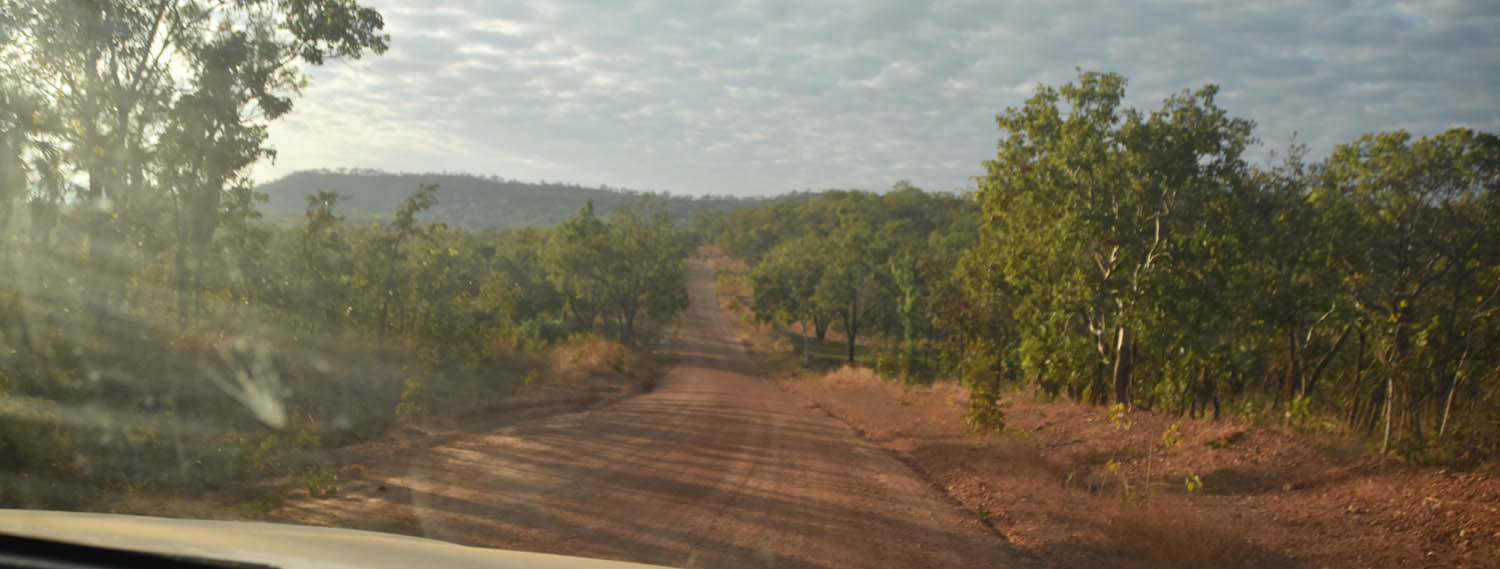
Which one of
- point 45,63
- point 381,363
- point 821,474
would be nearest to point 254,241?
point 381,363

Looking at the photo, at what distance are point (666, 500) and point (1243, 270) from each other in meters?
12.0

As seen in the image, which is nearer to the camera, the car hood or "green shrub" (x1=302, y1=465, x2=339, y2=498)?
the car hood

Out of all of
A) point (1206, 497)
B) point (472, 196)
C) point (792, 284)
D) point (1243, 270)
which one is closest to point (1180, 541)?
point (1206, 497)

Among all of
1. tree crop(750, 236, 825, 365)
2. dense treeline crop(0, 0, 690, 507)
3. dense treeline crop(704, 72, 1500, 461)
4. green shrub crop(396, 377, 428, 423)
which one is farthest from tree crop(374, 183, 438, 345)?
tree crop(750, 236, 825, 365)

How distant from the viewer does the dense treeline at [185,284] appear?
8.22 m

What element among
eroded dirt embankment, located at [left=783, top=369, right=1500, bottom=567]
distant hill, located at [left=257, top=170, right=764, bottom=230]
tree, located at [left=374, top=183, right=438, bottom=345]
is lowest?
eroded dirt embankment, located at [left=783, top=369, right=1500, bottom=567]

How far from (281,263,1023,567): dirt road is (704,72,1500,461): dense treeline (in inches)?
205

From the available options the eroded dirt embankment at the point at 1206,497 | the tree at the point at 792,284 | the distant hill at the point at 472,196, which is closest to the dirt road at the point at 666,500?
the eroded dirt embankment at the point at 1206,497

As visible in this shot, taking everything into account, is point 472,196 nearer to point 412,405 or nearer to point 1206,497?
point 412,405

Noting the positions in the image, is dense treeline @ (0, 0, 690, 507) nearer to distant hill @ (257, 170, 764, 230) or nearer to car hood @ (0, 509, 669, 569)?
car hood @ (0, 509, 669, 569)

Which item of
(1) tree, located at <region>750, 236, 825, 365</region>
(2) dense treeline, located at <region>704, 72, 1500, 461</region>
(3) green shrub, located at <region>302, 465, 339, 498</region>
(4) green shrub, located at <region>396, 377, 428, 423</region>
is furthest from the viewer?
(1) tree, located at <region>750, 236, 825, 365</region>

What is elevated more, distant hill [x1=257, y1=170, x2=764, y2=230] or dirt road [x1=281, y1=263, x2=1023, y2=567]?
distant hill [x1=257, y1=170, x2=764, y2=230]

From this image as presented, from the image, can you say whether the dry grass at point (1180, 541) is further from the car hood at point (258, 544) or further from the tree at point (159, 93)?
the tree at point (159, 93)

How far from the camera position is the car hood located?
2.77 metres
